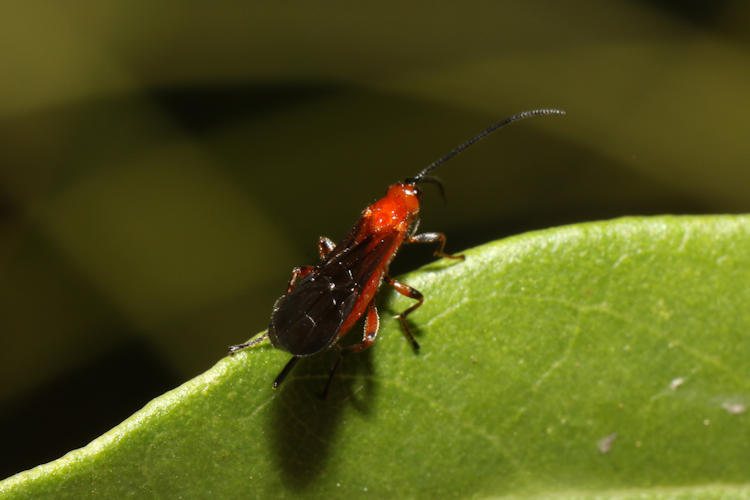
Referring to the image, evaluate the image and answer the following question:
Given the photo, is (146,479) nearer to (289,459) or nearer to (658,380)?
(289,459)

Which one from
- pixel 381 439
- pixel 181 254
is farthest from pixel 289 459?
pixel 181 254

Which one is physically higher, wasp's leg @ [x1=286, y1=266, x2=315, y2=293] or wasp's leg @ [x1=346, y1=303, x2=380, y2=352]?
wasp's leg @ [x1=286, y1=266, x2=315, y2=293]

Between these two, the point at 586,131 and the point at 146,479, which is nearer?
the point at 146,479

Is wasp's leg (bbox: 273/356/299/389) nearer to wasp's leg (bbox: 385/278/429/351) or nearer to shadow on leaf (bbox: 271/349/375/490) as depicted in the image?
shadow on leaf (bbox: 271/349/375/490)

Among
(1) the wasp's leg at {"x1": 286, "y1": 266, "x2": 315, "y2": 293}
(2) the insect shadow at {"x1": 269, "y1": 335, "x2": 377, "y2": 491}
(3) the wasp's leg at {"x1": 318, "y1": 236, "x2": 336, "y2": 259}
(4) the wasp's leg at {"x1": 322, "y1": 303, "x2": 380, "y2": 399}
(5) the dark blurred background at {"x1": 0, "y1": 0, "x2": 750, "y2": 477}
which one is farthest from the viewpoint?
(5) the dark blurred background at {"x1": 0, "y1": 0, "x2": 750, "y2": 477}

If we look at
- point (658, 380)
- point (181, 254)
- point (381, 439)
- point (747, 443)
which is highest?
point (181, 254)

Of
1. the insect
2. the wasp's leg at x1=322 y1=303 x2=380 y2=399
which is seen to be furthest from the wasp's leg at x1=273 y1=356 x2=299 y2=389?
the wasp's leg at x1=322 y1=303 x2=380 y2=399
